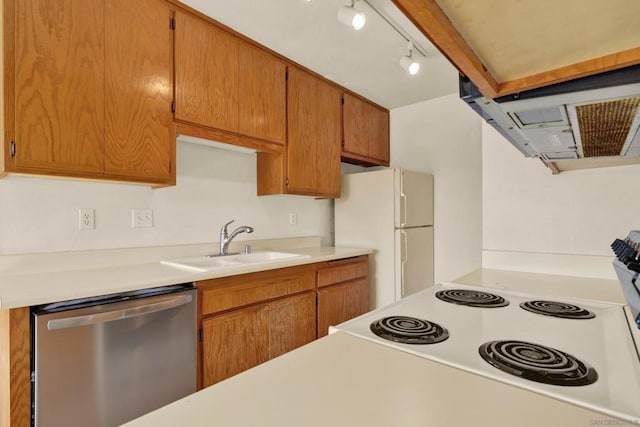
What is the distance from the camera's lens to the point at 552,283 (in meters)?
1.44

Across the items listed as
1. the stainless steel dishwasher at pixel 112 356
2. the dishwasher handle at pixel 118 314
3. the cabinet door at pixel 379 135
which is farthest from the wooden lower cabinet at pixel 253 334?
the cabinet door at pixel 379 135

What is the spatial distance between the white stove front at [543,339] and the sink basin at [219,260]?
1.10 meters

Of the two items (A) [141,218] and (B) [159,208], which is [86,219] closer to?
(A) [141,218]

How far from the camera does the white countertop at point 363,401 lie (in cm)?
45

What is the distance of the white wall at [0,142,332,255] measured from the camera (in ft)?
4.92

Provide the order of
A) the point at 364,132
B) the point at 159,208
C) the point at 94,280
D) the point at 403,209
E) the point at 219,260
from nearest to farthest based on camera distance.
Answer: the point at 94,280 → the point at 159,208 → the point at 219,260 → the point at 403,209 → the point at 364,132

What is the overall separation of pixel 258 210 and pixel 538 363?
2154 mm

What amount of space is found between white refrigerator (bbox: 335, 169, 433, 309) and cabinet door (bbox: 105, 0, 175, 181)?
5.61 ft

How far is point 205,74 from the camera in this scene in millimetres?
1867

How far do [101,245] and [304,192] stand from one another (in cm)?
140

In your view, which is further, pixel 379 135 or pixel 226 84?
pixel 379 135

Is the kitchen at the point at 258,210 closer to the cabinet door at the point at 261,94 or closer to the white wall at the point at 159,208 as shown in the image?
the white wall at the point at 159,208

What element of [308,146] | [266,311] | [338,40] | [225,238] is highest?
[338,40]

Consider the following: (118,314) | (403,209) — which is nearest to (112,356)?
(118,314)
